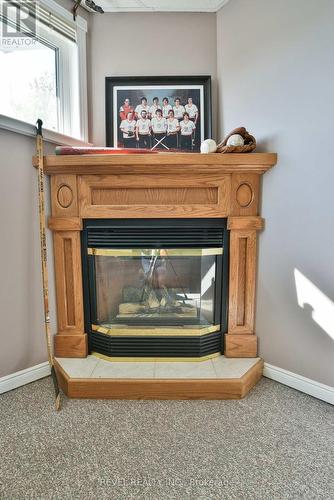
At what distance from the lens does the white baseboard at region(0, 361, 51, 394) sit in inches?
57.9

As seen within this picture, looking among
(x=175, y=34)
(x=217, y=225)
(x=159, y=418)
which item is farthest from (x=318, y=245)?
(x=175, y=34)

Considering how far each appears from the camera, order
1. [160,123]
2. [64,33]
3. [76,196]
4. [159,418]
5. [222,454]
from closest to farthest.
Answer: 1. [222,454]
2. [159,418]
3. [76,196]
4. [64,33]
5. [160,123]

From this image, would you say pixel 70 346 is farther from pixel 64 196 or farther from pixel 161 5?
pixel 161 5

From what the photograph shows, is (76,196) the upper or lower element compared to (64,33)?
lower

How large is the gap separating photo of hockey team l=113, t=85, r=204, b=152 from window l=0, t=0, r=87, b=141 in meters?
0.27

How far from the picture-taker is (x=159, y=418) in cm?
128

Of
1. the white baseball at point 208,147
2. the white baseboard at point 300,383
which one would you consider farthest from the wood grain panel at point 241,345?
the white baseball at point 208,147

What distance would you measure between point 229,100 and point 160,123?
46 centimetres

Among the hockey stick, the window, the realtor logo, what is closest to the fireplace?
the hockey stick

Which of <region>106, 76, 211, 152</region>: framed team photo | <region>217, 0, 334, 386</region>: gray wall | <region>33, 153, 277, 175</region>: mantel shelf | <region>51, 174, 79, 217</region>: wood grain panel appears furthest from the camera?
<region>106, 76, 211, 152</region>: framed team photo

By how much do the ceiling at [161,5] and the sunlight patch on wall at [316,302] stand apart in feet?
5.62

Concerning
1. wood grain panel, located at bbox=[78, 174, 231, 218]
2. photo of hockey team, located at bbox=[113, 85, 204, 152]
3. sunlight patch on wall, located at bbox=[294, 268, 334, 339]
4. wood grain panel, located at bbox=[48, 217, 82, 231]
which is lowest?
sunlight patch on wall, located at bbox=[294, 268, 334, 339]

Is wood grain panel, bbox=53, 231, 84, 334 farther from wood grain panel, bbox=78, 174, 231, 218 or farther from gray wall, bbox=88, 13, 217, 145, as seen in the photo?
gray wall, bbox=88, 13, 217, 145

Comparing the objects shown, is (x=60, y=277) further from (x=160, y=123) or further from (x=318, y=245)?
(x=318, y=245)
